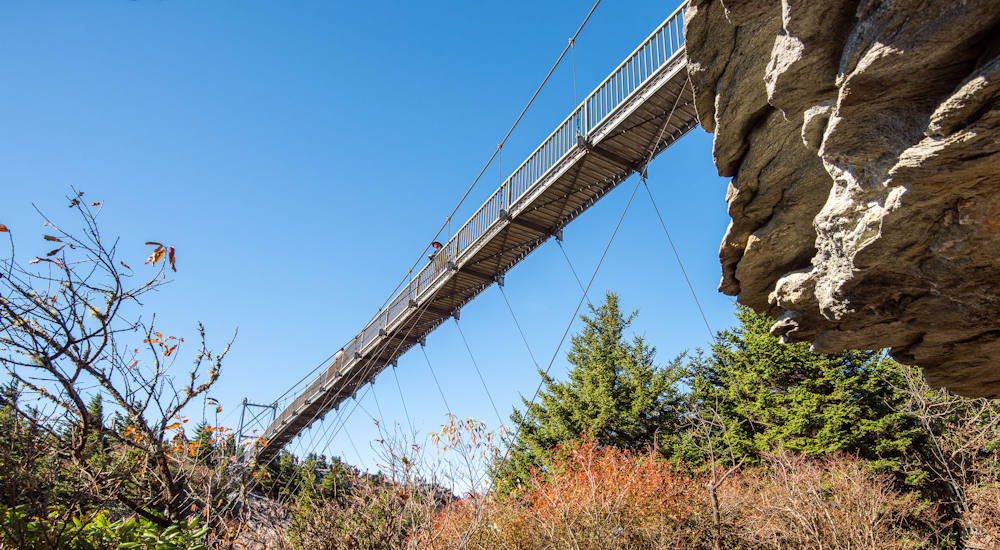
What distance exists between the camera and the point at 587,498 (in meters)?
9.07

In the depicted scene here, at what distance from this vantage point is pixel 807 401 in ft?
55.2

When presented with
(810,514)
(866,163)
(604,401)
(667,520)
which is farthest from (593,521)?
(604,401)

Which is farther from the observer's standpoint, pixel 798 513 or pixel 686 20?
pixel 798 513

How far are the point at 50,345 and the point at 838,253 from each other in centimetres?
611

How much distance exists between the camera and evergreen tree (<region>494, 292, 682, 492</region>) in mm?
19203

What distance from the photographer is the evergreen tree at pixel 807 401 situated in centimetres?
1620

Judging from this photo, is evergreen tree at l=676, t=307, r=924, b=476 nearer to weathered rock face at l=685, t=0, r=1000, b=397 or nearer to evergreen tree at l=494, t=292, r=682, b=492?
evergreen tree at l=494, t=292, r=682, b=492

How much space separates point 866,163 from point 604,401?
17.6 metres

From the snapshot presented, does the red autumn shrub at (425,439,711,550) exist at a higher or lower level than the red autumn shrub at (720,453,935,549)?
higher

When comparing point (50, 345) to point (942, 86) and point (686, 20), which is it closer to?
point (686, 20)

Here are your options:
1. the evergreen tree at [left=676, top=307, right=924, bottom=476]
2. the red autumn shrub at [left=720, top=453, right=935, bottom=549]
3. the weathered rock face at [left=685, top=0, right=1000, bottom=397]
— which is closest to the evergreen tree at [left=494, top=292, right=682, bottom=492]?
the evergreen tree at [left=676, top=307, right=924, bottom=476]

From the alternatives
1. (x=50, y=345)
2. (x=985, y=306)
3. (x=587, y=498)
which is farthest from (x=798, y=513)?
(x=50, y=345)

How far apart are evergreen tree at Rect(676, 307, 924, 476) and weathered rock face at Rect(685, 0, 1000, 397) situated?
473 inches

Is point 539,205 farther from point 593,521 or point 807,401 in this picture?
point 807,401
